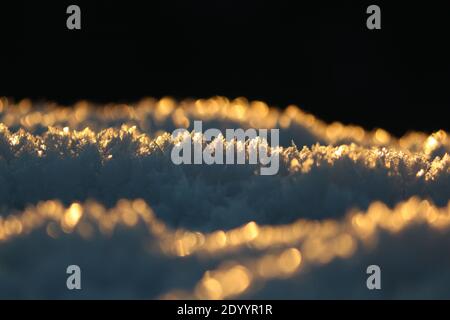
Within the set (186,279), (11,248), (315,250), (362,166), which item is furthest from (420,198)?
(11,248)

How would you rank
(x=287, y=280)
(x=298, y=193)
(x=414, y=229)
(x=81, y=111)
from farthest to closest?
(x=81, y=111) < (x=298, y=193) < (x=414, y=229) < (x=287, y=280)

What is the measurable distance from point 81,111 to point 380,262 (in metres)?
5.33

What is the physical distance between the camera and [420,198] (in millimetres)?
8664

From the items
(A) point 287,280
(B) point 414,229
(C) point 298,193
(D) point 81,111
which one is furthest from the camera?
(D) point 81,111

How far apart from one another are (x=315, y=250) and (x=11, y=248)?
1.85 metres

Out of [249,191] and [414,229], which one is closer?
[414,229]

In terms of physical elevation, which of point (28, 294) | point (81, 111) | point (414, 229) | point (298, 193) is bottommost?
point (28, 294)

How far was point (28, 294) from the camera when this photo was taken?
6676 millimetres

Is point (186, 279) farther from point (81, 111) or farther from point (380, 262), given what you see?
point (81, 111)

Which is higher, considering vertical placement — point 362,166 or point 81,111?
point 81,111

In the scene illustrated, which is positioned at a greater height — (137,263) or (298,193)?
(298,193)

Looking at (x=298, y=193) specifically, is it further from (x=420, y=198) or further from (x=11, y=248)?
(x=11, y=248)

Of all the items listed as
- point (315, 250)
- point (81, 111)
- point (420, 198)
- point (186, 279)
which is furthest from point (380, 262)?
point (81, 111)

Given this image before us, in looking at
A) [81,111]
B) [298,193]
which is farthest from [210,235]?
[81,111]
